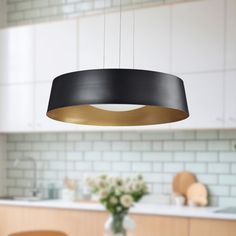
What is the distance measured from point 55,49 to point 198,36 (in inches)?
59.4

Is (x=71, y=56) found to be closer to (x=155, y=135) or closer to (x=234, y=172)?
(x=155, y=135)

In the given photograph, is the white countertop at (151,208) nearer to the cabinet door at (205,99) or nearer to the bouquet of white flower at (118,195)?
the cabinet door at (205,99)

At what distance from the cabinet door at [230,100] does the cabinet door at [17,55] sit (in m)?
2.08

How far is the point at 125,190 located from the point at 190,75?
179cm

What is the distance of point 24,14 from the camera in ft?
18.5

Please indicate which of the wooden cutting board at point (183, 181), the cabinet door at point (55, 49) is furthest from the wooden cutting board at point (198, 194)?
the cabinet door at point (55, 49)

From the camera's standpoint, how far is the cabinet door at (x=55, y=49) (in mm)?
4887

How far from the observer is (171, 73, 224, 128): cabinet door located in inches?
166

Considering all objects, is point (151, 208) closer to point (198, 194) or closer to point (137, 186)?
point (198, 194)

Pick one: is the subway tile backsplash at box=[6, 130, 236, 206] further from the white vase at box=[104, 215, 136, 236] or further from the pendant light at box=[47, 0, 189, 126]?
the pendant light at box=[47, 0, 189, 126]

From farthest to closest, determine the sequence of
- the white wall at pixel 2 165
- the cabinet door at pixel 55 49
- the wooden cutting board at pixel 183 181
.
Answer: the white wall at pixel 2 165, the cabinet door at pixel 55 49, the wooden cutting board at pixel 183 181

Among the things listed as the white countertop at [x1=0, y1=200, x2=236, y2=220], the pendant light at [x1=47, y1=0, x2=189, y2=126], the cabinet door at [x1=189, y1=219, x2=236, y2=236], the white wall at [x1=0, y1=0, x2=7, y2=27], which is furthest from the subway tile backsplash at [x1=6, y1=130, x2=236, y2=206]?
the pendant light at [x1=47, y1=0, x2=189, y2=126]

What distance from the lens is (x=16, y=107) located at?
5.18 meters

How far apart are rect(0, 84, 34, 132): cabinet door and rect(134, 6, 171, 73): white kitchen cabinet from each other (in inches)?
51.1
